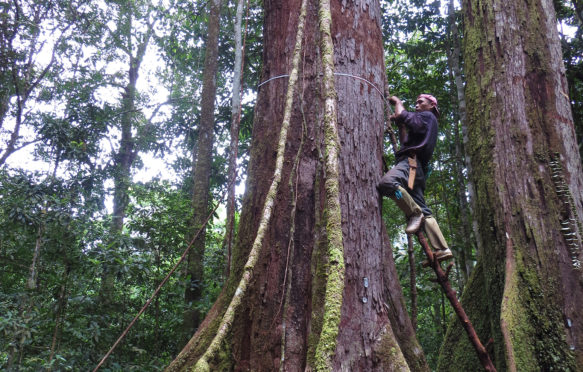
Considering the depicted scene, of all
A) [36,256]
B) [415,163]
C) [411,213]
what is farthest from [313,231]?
[36,256]

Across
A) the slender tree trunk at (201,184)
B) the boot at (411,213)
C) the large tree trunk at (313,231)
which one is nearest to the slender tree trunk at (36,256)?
the slender tree trunk at (201,184)

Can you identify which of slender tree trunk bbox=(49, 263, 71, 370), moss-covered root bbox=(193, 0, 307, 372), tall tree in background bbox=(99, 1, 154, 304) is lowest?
slender tree trunk bbox=(49, 263, 71, 370)

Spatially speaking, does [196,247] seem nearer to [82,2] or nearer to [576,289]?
[576,289]

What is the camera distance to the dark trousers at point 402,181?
7.59 feet

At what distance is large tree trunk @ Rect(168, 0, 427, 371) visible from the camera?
5.80 ft

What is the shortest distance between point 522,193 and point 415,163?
76cm

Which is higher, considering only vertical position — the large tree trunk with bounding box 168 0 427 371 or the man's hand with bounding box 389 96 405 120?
the man's hand with bounding box 389 96 405 120

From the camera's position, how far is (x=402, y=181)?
2736 millimetres

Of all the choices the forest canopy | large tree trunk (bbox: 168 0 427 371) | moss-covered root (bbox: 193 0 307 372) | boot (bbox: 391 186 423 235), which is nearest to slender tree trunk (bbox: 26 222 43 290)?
the forest canopy

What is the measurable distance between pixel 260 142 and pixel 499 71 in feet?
6.41

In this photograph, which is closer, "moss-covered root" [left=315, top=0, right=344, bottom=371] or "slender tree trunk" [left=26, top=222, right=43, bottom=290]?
"moss-covered root" [left=315, top=0, right=344, bottom=371]

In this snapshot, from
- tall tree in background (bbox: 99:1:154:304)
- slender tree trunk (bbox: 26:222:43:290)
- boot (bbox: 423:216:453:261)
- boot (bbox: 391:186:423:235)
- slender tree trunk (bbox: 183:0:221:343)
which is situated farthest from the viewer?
tall tree in background (bbox: 99:1:154:304)

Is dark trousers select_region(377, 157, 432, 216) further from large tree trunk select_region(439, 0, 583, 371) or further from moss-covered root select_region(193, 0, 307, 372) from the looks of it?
moss-covered root select_region(193, 0, 307, 372)

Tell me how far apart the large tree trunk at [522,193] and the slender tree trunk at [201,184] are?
4128 mm
